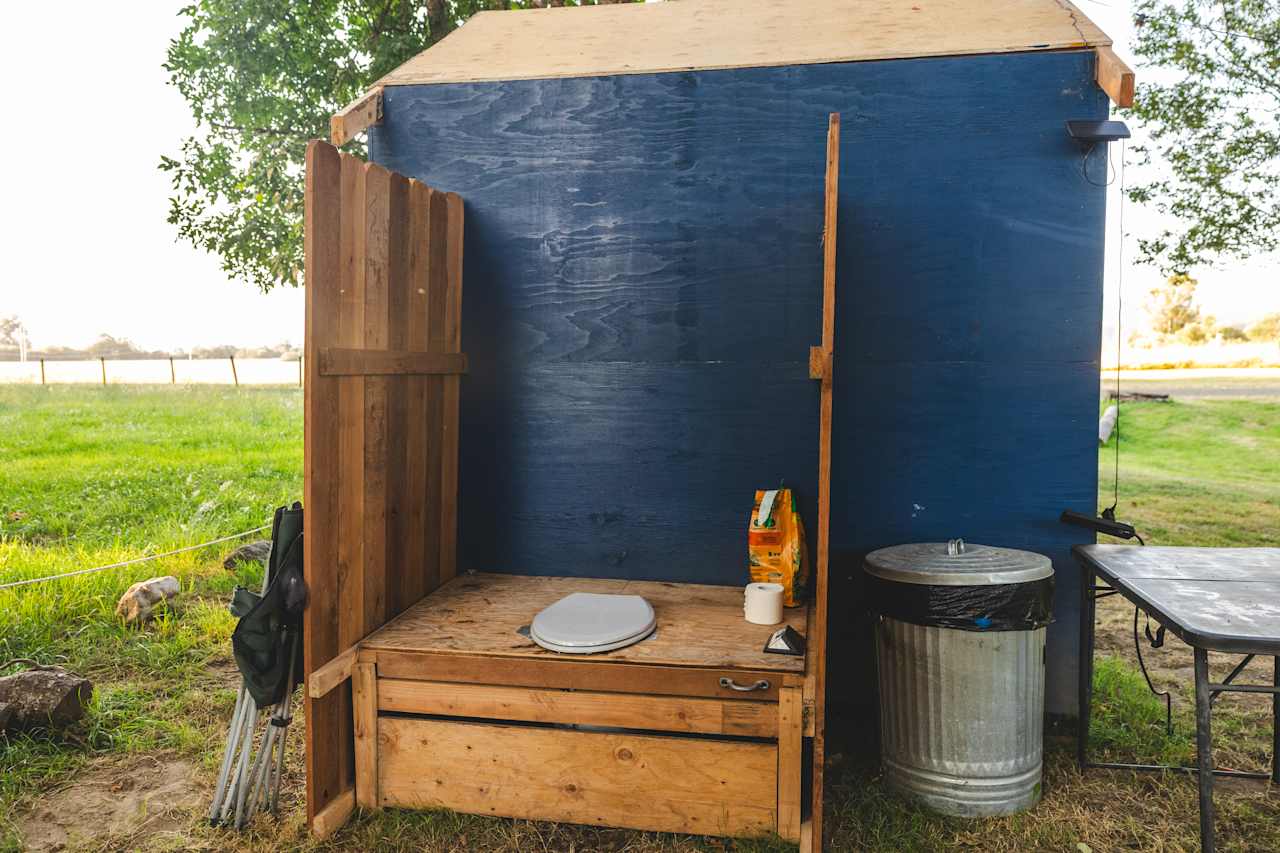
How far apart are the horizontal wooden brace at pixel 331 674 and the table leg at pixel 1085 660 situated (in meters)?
2.20

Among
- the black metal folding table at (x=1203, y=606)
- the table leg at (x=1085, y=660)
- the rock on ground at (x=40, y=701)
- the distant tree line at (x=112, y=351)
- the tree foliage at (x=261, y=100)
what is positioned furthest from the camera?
the distant tree line at (x=112, y=351)

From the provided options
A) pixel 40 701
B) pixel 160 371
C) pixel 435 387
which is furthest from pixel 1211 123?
pixel 160 371

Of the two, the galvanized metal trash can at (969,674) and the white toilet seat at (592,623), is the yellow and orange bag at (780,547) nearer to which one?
the galvanized metal trash can at (969,674)

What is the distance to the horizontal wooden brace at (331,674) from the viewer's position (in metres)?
2.08

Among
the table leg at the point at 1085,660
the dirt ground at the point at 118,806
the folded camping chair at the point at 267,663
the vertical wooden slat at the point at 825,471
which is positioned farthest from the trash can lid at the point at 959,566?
the dirt ground at the point at 118,806

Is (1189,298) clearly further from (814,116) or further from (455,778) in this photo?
(455,778)

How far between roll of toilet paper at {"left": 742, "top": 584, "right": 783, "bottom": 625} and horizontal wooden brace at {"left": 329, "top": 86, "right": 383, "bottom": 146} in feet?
6.52

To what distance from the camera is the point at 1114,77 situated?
2.50 m

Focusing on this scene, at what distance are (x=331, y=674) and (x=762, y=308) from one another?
1.77 meters

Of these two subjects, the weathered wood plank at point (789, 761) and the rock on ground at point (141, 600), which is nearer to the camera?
the weathered wood plank at point (789, 761)

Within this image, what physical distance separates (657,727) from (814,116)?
6.68 feet

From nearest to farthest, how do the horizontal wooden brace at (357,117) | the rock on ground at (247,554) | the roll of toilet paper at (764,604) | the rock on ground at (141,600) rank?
the roll of toilet paper at (764,604)
the horizontal wooden brace at (357,117)
the rock on ground at (141,600)
the rock on ground at (247,554)

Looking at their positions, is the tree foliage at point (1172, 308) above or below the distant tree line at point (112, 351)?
above

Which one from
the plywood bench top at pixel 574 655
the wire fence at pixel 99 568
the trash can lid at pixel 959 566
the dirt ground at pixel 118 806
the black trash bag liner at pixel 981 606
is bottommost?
the dirt ground at pixel 118 806
